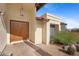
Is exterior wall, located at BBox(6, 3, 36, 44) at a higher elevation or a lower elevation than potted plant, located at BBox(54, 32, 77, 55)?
higher

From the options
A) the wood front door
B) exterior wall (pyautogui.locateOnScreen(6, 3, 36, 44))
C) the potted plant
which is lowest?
the potted plant

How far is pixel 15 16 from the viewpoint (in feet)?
7.50

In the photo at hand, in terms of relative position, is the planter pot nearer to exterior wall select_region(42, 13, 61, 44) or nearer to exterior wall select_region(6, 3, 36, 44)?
exterior wall select_region(42, 13, 61, 44)

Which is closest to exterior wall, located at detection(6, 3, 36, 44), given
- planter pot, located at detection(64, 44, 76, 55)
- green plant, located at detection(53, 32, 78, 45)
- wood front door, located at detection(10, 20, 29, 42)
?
wood front door, located at detection(10, 20, 29, 42)

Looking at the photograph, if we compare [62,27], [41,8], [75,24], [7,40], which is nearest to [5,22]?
[7,40]

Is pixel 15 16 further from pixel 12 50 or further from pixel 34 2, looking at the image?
pixel 12 50

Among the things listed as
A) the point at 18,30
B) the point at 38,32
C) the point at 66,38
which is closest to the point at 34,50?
the point at 38,32

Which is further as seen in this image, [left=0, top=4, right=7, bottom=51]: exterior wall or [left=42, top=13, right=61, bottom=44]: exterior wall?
[left=42, top=13, right=61, bottom=44]: exterior wall

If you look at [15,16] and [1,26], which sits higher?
[15,16]

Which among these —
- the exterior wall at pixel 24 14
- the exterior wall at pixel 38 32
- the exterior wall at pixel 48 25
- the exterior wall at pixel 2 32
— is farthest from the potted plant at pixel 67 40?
the exterior wall at pixel 2 32

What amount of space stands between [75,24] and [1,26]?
3.63 ft

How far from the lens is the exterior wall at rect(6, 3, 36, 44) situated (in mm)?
2264

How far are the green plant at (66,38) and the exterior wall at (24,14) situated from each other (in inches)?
15.3

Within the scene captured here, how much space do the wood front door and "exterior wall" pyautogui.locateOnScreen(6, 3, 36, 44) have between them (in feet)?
0.15
